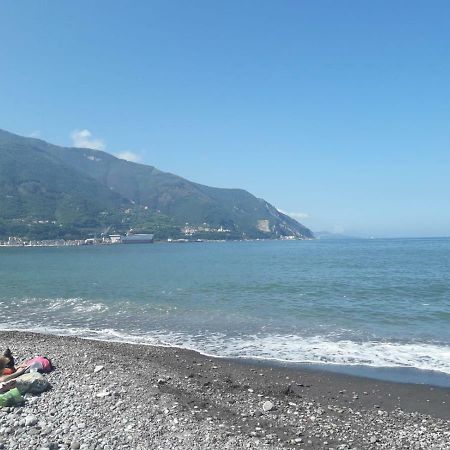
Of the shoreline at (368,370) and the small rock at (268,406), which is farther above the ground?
the small rock at (268,406)

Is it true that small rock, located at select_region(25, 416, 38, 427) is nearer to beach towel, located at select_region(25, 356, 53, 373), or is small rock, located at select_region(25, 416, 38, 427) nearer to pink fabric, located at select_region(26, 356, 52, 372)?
beach towel, located at select_region(25, 356, 53, 373)

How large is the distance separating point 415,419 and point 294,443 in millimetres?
4094

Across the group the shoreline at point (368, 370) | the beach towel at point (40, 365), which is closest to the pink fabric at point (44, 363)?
the beach towel at point (40, 365)

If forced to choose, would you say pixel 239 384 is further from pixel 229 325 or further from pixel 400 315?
pixel 400 315

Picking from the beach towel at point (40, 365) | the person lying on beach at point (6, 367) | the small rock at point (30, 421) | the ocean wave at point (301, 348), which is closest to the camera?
the small rock at point (30, 421)

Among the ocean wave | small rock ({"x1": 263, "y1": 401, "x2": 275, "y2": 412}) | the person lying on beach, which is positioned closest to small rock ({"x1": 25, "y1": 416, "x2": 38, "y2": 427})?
the person lying on beach

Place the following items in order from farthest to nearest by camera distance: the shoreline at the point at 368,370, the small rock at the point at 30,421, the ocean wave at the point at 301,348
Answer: the ocean wave at the point at 301,348 → the shoreline at the point at 368,370 → the small rock at the point at 30,421

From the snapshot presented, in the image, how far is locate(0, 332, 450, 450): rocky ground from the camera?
10.1 meters

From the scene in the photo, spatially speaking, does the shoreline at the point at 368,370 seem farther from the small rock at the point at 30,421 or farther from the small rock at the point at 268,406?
the small rock at the point at 30,421

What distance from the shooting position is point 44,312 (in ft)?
105

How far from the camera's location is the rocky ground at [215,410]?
10078 mm

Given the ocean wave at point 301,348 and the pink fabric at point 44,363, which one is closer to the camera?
the pink fabric at point 44,363

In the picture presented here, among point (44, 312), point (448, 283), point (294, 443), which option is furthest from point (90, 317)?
point (448, 283)

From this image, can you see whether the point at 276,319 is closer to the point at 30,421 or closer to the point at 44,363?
the point at 44,363
